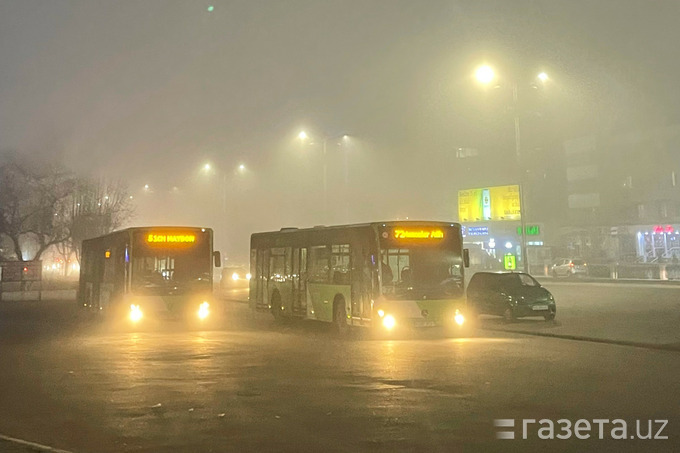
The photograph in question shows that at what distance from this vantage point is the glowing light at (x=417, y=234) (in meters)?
20.5

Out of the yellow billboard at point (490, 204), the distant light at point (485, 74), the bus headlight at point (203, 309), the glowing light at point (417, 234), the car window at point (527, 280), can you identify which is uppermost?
the distant light at point (485, 74)

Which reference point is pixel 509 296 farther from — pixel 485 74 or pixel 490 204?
pixel 490 204

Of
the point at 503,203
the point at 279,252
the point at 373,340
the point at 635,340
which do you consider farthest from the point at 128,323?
the point at 503,203

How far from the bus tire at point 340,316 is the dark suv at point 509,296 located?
531cm

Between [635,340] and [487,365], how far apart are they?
625 centimetres

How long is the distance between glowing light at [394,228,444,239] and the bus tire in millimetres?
2669

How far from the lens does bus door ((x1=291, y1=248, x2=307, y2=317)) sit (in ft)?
78.8

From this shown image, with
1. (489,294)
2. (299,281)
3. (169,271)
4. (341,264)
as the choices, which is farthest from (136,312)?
(489,294)

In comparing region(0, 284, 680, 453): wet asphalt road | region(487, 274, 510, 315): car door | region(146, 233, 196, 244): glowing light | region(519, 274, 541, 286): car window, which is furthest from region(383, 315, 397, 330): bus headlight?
region(146, 233, 196, 244): glowing light

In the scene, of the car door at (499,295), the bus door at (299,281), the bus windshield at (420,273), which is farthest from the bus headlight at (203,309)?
the car door at (499,295)

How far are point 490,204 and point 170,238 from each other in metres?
34.8

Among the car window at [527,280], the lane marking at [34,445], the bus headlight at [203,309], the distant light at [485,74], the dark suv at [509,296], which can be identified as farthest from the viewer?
the distant light at [485,74]

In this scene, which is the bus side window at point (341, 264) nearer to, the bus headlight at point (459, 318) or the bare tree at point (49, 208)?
the bus headlight at point (459, 318)

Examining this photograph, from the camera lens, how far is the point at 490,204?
180ft
